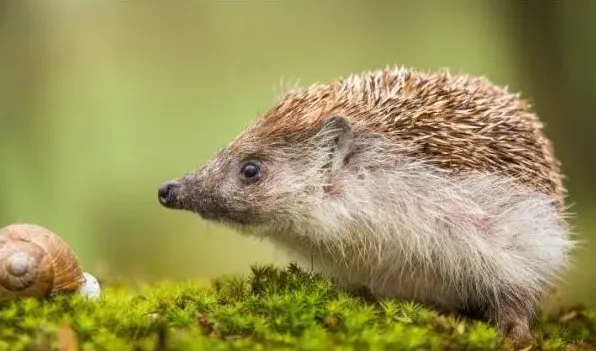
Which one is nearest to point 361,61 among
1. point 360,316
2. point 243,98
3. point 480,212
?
point 243,98

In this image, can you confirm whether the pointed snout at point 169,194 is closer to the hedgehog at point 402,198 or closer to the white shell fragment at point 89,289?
the hedgehog at point 402,198

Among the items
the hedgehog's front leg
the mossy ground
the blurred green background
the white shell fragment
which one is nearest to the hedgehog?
Result: the hedgehog's front leg

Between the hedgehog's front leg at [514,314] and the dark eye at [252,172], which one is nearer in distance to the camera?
the hedgehog's front leg at [514,314]

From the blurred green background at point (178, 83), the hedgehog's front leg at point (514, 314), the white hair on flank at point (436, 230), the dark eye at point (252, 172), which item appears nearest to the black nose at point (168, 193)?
the dark eye at point (252, 172)

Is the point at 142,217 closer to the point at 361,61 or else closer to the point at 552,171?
the point at 361,61

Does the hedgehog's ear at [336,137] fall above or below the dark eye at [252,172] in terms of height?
above

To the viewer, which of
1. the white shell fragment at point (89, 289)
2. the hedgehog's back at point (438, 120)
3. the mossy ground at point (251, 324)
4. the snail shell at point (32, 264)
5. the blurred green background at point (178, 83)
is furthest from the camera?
the blurred green background at point (178, 83)

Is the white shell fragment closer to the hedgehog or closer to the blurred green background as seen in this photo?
the hedgehog

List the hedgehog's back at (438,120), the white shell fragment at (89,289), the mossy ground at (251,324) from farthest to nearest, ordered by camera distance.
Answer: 1. the hedgehog's back at (438,120)
2. the white shell fragment at (89,289)
3. the mossy ground at (251,324)

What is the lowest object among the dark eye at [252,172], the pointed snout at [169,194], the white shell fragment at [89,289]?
the white shell fragment at [89,289]
